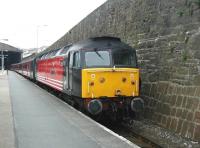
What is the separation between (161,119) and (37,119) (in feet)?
12.6

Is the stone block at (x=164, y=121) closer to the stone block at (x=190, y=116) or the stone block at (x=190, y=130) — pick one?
the stone block at (x=190, y=116)

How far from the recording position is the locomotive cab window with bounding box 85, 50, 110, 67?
1436 centimetres

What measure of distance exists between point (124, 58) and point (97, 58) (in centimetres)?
87

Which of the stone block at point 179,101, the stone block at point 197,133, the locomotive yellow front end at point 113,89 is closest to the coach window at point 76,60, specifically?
the locomotive yellow front end at point 113,89

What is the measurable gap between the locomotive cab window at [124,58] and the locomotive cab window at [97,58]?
9.9 inches

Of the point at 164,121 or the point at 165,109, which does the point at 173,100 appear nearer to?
the point at 165,109

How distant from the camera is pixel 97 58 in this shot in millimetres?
14531

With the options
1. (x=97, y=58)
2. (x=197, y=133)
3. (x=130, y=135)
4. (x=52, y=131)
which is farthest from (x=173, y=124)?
(x=52, y=131)

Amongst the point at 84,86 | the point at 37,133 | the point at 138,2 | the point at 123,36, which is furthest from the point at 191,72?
the point at 123,36

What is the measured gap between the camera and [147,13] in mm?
16688

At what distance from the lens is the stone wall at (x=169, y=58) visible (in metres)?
12.3

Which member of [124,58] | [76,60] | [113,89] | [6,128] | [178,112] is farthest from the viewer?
[76,60]

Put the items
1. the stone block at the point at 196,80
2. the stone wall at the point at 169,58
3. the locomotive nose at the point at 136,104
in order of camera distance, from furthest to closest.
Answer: the locomotive nose at the point at 136,104 → the stone wall at the point at 169,58 → the stone block at the point at 196,80

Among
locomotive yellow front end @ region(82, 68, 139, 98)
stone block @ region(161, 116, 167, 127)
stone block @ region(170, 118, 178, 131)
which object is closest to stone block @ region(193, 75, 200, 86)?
stone block @ region(170, 118, 178, 131)
